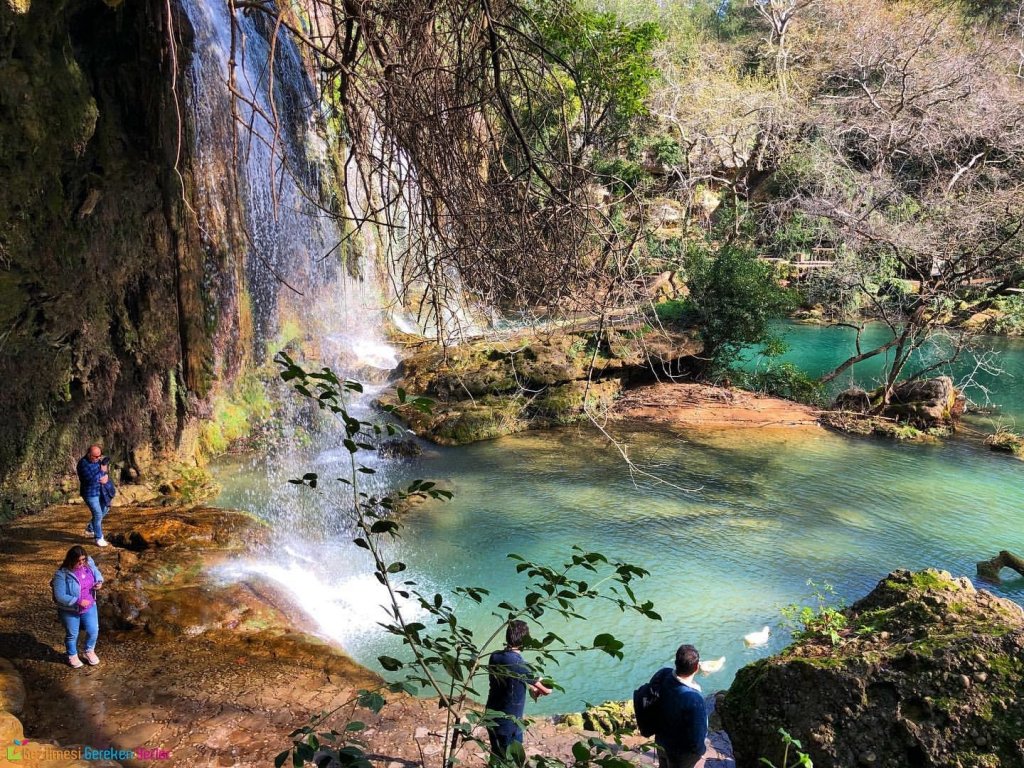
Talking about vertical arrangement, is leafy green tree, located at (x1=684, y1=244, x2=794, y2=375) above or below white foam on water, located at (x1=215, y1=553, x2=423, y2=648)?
above

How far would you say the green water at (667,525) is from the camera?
6.28 m

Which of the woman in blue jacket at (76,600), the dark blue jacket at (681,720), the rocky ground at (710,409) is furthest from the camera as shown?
the rocky ground at (710,409)

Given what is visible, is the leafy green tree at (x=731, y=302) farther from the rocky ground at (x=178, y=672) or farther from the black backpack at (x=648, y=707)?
the black backpack at (x=648, y=707)

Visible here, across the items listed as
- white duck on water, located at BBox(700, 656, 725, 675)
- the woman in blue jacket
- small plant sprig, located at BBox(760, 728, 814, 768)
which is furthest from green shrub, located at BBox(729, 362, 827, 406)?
the woman in blue jacket

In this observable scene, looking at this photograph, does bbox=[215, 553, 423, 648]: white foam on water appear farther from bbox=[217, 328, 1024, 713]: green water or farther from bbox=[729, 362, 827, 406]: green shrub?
bbox=[729, 362, 827, 406]: green shrub

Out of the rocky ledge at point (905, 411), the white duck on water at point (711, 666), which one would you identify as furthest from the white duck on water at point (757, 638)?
the rocky ledge at point (905, 411)

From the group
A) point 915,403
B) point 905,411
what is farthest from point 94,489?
point 915,403

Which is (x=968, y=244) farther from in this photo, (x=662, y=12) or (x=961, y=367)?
(x=662, y=12)

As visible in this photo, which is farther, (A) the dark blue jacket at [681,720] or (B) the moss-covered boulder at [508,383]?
(B) the moss-covered boulder at [508,383]

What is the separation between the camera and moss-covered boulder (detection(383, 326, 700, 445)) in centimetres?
1152

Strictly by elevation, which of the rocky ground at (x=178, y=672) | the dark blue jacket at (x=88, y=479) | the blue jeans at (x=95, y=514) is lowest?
the rocky ground at (x=178, y=672)

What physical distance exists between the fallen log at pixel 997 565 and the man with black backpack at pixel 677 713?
5.87m

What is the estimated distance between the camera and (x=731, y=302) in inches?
555

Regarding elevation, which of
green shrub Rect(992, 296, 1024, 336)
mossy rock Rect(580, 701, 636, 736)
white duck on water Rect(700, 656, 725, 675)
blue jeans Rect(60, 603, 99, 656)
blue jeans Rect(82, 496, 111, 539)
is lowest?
white duck on water Rect(700, 656, 725, 675)
